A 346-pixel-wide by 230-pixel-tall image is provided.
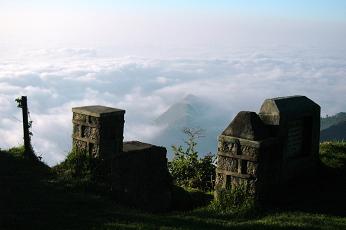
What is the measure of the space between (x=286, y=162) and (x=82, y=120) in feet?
20.8

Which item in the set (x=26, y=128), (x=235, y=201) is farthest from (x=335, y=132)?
(x=26, y=128)

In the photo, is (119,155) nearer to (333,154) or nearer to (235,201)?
(235,201)

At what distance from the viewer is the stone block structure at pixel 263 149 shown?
11891mm

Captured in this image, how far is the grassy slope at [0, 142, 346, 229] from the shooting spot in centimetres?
902

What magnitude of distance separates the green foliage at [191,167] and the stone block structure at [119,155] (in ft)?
12.1

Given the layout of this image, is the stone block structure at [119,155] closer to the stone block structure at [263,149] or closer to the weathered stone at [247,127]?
the stone block structure at [263,149]

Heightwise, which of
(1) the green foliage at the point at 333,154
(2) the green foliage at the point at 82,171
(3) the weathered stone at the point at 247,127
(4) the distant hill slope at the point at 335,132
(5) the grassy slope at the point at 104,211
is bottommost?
(5) the grassy slope at the point at 104,211

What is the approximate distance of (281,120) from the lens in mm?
12766

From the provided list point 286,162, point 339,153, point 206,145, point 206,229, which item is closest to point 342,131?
point 339,153

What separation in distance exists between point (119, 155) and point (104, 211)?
10.1 ft

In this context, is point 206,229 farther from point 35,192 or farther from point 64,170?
point 64,170

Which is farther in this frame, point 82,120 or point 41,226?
point 82,120

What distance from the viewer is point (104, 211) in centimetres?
1016

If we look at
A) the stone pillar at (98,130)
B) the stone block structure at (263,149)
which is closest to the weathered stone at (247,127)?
the stone block structure at (263,149)
